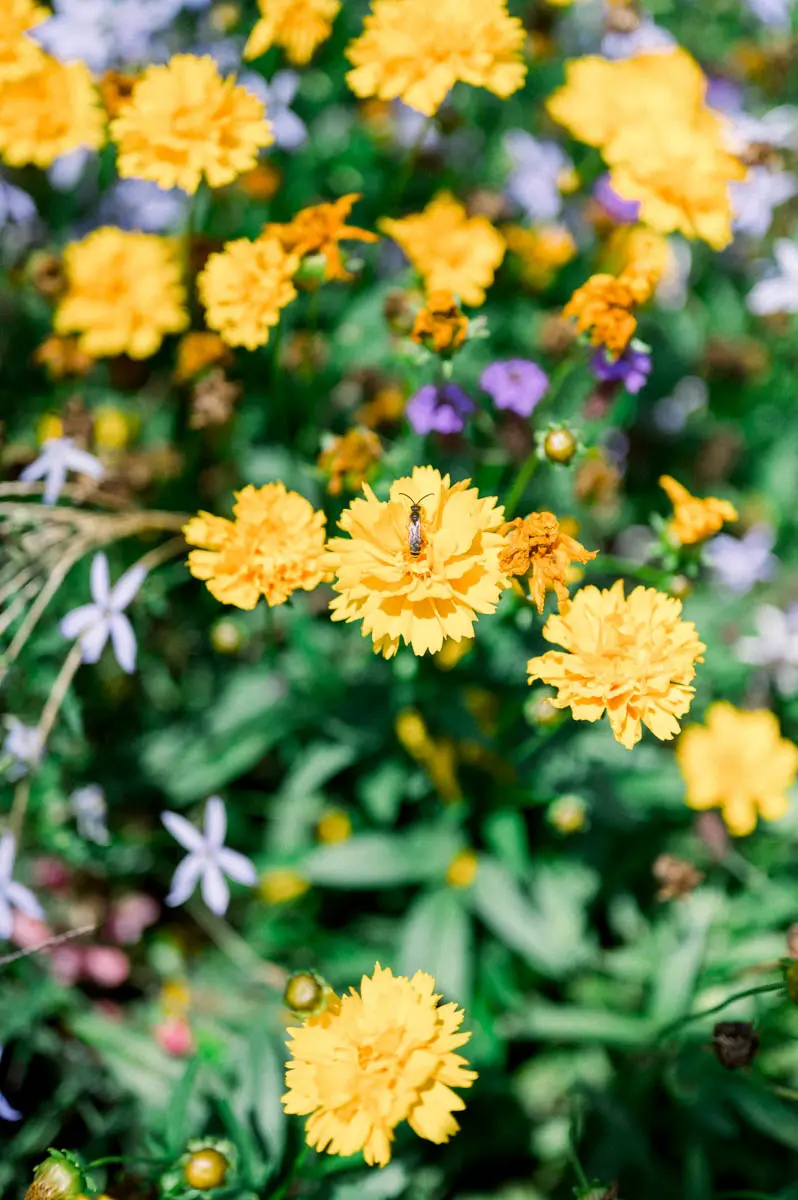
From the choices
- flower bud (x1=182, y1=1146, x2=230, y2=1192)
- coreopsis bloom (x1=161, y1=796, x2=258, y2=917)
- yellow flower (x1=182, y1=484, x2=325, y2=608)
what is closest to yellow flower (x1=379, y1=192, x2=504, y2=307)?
yellow flower (x1=182, y1=484, x2=325, y2=608)

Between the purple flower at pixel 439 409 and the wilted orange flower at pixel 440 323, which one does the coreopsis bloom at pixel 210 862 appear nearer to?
the purple flower at pixel 439 409

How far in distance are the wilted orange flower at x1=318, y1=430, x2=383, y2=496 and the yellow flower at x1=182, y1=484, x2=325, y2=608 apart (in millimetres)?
289

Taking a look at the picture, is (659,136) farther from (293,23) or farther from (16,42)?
(16,42)

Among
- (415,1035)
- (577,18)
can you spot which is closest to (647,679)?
(415,1035)

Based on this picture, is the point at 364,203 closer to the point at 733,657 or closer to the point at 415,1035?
the point at 733,657

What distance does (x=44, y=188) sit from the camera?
3322 mm

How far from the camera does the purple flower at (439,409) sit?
2229mm

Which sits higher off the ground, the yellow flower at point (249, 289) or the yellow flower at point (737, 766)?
the yellow flower at point (249, 289)

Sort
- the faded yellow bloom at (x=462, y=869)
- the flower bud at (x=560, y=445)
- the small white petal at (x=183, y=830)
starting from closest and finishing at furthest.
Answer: the flower bud at (x=560, y=445)
the small white petal at (x=183, y=830)
the faded yellow bloom at (x=462, y=869)

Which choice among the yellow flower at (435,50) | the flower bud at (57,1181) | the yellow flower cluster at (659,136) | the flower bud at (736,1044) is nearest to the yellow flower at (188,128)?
the yellow flower at (435,50)

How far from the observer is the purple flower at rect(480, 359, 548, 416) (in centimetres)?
240

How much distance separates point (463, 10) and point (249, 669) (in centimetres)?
181

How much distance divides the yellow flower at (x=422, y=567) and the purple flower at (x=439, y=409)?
454mm

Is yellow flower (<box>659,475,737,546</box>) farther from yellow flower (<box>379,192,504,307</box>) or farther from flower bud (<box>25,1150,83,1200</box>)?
flower bud (<box>25,1150,83,1200</box>)
